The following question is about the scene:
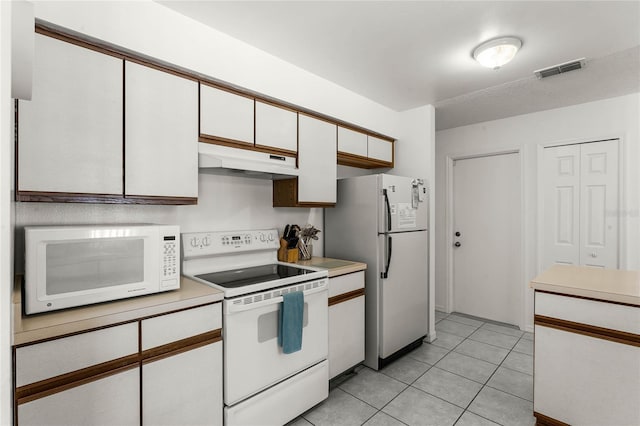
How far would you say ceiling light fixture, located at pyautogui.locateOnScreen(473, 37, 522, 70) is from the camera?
2106 millimetres

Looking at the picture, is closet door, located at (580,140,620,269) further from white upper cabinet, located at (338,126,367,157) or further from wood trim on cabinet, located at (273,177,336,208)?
wood trim on cabinet, located at (273,177,336,208)

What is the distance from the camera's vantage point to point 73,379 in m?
1.27

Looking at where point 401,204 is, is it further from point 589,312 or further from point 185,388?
point 185,388

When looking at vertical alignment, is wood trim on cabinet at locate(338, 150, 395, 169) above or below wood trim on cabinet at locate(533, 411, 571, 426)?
above

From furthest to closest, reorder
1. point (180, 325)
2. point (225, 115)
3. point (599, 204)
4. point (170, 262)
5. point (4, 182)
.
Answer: point (599, 204), point (225, 115), point (170, 262), point (180, 325), point (4, 182)

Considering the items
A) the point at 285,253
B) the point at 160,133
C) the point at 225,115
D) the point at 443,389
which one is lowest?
the point at 443,389

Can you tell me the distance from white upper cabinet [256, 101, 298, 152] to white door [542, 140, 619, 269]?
2.96 m

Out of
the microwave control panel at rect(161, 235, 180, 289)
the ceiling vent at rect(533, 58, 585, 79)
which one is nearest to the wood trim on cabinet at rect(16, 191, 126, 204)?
the microwave control panel at rect(161, 235, 180, 289)

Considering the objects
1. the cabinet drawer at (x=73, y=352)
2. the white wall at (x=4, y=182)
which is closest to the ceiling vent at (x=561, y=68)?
the white wall at (x=4, y=182)

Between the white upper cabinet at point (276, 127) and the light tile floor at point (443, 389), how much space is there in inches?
76.3

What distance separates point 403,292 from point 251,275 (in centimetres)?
148

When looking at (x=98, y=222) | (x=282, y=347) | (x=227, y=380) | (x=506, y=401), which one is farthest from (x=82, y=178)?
(x=506, y=401)

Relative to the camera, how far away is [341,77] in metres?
2.73

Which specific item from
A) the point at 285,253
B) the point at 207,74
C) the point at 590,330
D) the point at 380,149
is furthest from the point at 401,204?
the point at 207,74
